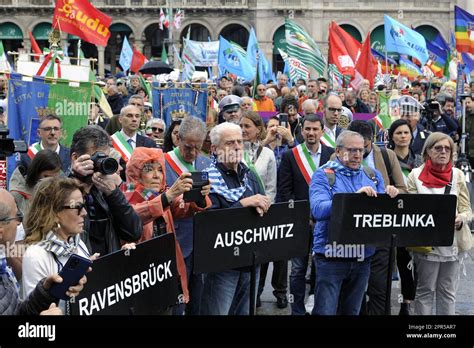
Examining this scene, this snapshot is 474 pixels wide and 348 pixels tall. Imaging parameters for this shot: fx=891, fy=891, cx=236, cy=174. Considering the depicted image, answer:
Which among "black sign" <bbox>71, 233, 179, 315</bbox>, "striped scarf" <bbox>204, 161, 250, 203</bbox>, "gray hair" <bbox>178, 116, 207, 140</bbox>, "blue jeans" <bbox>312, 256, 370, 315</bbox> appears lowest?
"blue jeans" <bbox>312, 256, 370, 315</bbox>

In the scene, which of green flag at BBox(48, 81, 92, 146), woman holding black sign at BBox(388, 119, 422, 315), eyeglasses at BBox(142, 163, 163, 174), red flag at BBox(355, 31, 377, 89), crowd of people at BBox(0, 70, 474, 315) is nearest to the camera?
crowd of people at BBox(0, 70, 474, 315)

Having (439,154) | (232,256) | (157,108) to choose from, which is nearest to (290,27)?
(157,108)

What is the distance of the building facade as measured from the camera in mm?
53344

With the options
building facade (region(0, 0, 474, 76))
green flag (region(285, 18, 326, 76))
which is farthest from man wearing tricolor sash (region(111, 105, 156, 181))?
building facade (region(0, 0, 474, 76))

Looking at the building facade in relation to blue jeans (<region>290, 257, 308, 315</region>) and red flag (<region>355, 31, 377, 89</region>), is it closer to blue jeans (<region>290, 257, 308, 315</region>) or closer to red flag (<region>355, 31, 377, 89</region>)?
red flag (<region>355, 31, 377, 89</region>)

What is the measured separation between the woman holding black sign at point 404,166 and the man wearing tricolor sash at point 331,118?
0.66m

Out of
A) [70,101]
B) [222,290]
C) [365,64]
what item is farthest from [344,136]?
[365,64]

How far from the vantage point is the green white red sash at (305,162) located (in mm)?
7504

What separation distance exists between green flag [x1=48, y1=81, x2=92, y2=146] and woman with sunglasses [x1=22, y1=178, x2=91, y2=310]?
4963 millimetres

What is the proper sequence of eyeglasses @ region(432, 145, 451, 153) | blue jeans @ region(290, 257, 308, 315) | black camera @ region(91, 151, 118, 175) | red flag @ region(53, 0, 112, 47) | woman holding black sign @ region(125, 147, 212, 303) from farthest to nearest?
red flag @ region(53, 0, 112, 47)
blue jeans @ region(290, 257, 308, 315)
eyeglasses @ region(432, 145, 451, 153)
woman holding black sign @ region(125, 147, 212, 303)
black camera @ region(91, 151, 118, 175)

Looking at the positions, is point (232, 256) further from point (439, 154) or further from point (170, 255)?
point (439, 154)

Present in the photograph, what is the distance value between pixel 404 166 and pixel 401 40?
13.5m

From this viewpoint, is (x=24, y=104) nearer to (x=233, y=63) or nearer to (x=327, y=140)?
(x=327, y=140)

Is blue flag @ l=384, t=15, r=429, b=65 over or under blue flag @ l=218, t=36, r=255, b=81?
over
